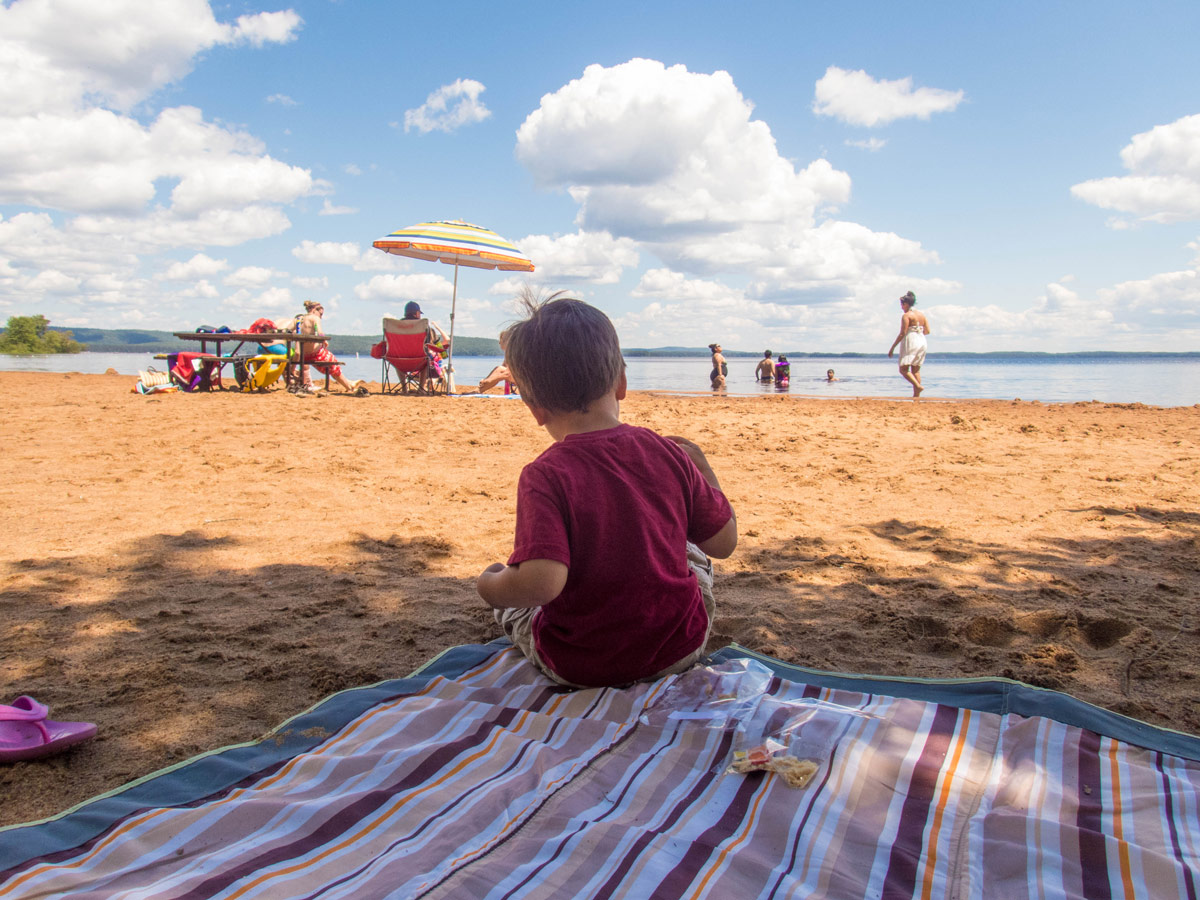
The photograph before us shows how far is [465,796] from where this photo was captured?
1.66 metres

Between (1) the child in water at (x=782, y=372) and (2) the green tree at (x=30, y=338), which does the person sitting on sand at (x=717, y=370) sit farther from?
(2) the green tree at (x=30, y=338)

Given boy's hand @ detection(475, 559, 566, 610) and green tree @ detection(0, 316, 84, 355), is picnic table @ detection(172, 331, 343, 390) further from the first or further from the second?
green tree @ detection(0, 316, 84, 355)

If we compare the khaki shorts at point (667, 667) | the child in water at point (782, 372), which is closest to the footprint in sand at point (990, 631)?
the khaki shorts at point (667, 667)

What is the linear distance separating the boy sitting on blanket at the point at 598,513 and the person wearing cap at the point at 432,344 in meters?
11.4

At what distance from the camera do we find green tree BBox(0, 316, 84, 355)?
35.7 metres

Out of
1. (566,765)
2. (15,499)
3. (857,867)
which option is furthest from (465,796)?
(15,499)

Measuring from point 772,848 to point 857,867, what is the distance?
16cm

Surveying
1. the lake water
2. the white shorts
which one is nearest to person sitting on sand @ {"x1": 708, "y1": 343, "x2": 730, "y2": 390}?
the lake water

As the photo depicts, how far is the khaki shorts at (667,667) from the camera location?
7.29 feet

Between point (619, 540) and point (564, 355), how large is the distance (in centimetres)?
49

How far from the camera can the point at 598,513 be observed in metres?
1.84

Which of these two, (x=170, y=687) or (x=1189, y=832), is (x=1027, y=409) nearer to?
(x=1189, y=832)

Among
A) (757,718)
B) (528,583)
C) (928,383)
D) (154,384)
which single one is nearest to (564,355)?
(528,583)

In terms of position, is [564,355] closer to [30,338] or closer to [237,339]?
[237,339]
